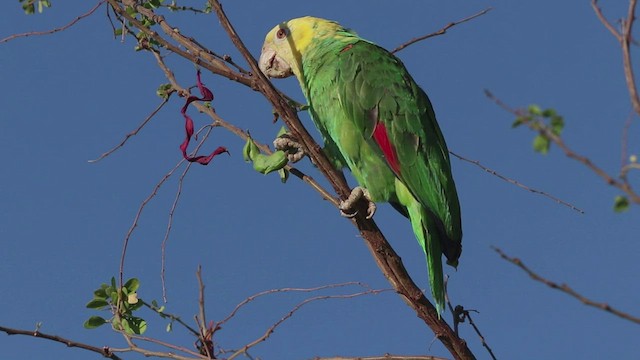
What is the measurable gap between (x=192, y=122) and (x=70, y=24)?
0.70 m

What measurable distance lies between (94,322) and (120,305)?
118mm

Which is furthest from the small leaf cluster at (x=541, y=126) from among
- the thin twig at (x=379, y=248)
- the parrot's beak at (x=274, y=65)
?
the parrot's beak at (x=274, y=65)

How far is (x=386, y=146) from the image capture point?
356 centimetres

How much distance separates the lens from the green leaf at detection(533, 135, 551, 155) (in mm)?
1251

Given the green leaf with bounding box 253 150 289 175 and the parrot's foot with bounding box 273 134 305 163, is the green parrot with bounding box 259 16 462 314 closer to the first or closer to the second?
the parrot's foot with bounding box 273 134 305 163

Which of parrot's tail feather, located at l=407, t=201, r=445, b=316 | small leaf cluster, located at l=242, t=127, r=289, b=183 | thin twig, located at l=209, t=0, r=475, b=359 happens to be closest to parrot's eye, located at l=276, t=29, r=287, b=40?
parrot's tail feather, located at l=407, t=201, r=445, b=316

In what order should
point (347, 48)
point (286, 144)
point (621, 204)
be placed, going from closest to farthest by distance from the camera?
point (621, 204), point (286, 144), point (347, 48)

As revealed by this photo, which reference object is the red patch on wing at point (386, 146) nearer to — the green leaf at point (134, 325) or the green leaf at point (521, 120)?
the green leaf at point (134, 325)

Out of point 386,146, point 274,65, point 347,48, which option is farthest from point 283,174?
point 274,65

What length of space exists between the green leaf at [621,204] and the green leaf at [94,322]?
6.59 feet

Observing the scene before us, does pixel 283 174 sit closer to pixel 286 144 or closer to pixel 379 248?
pixel 286 144

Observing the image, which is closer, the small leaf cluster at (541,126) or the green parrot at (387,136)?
the small leaf cluster at (541,126)

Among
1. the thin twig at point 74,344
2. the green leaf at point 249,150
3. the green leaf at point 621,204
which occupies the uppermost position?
the green leaf at point 249,150

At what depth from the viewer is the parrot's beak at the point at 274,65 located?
4.18 meters
